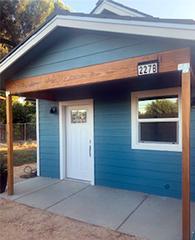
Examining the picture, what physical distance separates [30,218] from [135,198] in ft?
6.56

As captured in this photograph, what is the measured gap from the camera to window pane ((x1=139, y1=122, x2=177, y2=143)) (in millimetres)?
3923

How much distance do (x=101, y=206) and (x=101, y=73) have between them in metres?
2.39

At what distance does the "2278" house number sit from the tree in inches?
367

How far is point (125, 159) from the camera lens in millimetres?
4363

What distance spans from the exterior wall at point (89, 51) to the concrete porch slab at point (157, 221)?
2.50m

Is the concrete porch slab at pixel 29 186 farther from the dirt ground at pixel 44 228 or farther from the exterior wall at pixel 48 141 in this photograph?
the dirt ground at pixel 44 228

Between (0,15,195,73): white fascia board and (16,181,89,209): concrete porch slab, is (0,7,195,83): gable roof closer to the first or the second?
(0,15,195,73): white fascia board

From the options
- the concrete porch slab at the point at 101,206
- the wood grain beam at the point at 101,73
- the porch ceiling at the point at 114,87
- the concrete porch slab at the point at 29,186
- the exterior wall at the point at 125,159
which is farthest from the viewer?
the concrete porch slab at the point at 29,186

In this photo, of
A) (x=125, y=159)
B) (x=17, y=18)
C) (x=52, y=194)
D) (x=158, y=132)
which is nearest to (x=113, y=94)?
(x=158, y=132)

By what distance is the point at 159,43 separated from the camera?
2.60m

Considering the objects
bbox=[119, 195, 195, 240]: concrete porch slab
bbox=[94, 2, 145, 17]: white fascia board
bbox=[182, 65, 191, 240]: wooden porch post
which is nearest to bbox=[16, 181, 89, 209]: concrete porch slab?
bbox=[119, 195, 195, 240]: concrete porch slab

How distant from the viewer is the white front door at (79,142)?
4.96 metres

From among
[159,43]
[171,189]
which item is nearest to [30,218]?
[171,189]

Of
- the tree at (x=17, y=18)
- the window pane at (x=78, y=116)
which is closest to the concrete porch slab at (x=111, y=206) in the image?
the window pane at (x=78, y=116)
